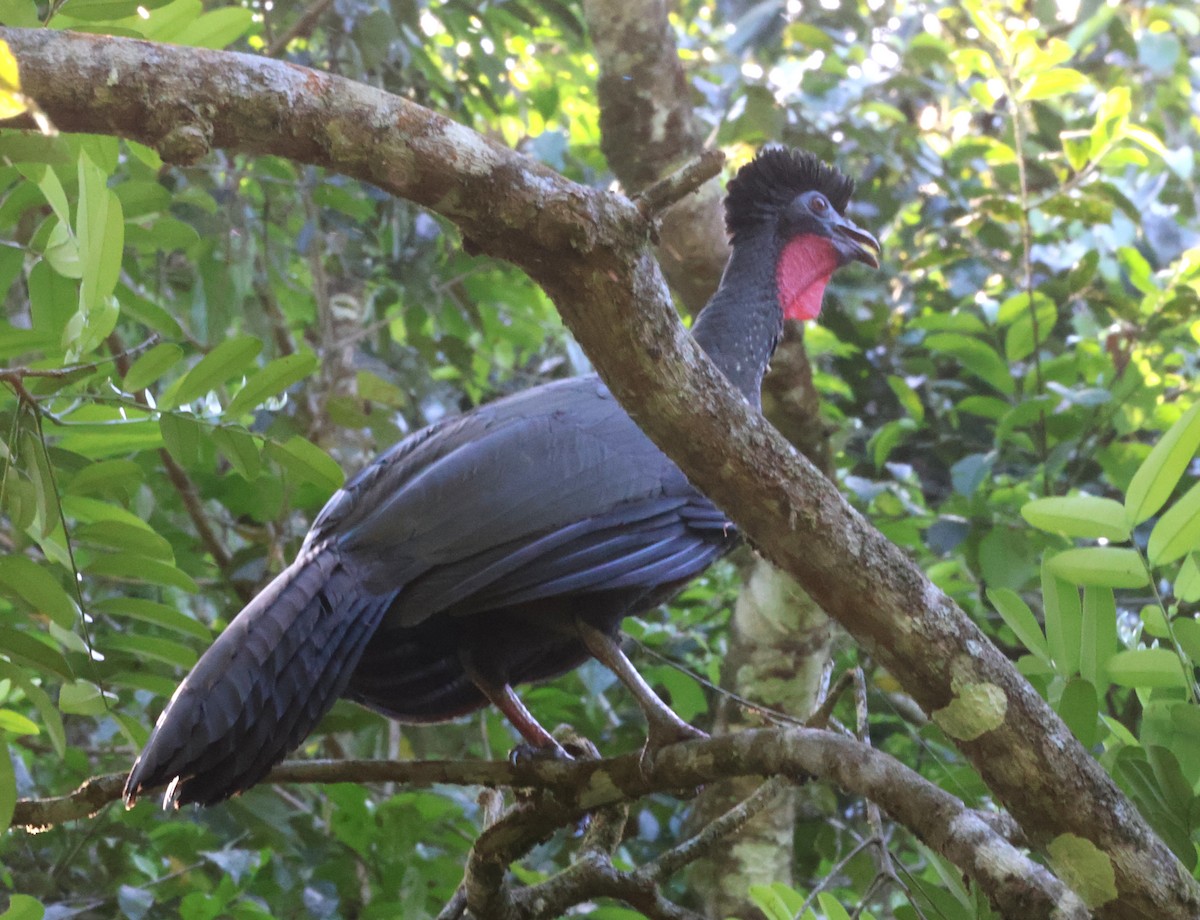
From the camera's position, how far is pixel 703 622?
13.1 ft

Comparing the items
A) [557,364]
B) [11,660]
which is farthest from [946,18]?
[11,660]

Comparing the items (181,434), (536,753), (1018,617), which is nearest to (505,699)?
(536,753)

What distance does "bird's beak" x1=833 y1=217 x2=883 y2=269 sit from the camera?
3273mm

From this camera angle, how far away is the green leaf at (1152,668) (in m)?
1.58

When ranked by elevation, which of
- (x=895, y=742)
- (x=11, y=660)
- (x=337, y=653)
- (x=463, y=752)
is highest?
(x=11, y=660)

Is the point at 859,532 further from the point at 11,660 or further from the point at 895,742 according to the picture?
the point at 895,742

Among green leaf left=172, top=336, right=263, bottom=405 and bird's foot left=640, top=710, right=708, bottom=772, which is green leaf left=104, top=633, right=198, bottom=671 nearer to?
green leaf left=172, top=336, right=263, bottom=405

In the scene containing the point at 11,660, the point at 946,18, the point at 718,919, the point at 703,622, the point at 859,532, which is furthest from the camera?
the point at 946,18

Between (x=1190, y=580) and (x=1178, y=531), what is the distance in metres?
0.14

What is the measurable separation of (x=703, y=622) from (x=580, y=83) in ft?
7.41

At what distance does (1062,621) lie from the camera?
5.52ft

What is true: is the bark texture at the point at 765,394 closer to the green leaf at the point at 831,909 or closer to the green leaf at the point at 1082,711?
the green leaf at the point at 831,909

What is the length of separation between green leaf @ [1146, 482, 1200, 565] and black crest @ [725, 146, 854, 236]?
5.96ft

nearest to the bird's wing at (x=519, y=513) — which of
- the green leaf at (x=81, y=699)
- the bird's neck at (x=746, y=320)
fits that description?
the bird's neck at (x=746, y=320)
